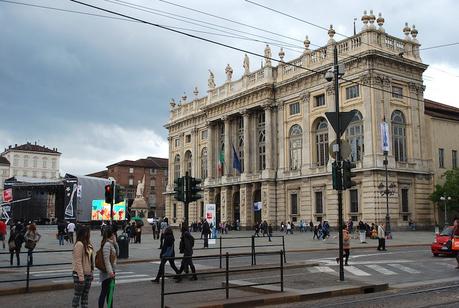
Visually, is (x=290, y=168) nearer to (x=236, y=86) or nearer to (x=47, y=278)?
(x=236, y=86)

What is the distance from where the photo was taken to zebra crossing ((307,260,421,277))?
17125 mm

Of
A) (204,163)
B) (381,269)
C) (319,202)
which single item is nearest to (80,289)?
(381,269)

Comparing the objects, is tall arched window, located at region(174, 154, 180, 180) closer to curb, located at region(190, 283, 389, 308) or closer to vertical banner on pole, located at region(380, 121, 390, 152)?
vertical banner on pole, located at region(380, 121, 390, 152)

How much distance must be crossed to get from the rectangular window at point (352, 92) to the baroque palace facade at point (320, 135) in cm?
11

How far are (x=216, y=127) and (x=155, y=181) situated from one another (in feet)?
182

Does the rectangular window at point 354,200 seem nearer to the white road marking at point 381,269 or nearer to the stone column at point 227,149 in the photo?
the stone column at point 227,149

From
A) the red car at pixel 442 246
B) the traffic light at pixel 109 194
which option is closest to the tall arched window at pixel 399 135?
the red car at pixel 442 246

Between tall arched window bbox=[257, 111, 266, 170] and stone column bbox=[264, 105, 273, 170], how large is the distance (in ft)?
7.89

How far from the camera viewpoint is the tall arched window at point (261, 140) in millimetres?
63469

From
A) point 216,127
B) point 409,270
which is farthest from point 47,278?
point 216,127

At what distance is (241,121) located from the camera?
67.9 metres

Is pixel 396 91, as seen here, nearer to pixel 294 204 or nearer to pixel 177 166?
pixel 294 204

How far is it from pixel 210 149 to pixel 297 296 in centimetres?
6097

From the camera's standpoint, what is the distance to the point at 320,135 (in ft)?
182
